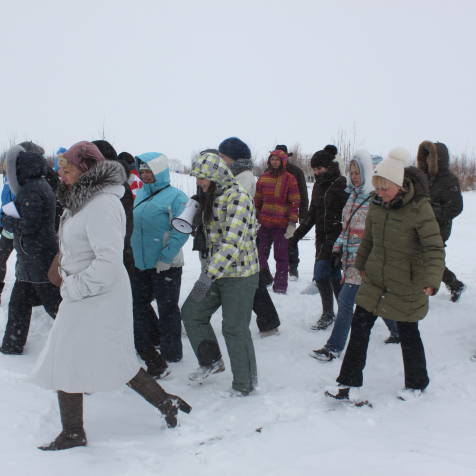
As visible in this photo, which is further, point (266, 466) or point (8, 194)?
point (8, 194)

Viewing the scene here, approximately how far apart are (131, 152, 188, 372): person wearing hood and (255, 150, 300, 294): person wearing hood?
87.8 inches

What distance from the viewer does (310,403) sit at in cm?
390

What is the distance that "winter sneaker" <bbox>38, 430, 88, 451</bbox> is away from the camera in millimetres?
2992

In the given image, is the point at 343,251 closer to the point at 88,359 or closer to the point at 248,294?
the point at 248,294

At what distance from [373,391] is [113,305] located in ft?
7.68

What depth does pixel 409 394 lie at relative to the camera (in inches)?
154

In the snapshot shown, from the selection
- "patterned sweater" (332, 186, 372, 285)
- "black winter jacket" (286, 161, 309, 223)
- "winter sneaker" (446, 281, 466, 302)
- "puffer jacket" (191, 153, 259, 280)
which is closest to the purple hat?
"puffer jacket" (191, 153, 259, 280)

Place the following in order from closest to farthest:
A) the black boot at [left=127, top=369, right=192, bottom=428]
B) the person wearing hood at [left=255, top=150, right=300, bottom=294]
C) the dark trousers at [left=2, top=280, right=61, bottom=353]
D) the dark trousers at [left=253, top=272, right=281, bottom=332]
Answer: the black boot at [left=127, top=369, right=192, bottom=428] < the dark trousers at [left=2, top=280, right=61, bottom=353] < the dark trousers at [left=253, top=272, right=281, bottom=332] < the person wearing hood at [left=255, top=150, right=300, bottom=294]

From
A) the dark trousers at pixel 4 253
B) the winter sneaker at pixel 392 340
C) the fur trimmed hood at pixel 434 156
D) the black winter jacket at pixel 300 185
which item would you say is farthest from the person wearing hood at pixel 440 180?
the dark trousers at pixel 4 253

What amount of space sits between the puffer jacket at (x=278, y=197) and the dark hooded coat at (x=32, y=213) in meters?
2.97

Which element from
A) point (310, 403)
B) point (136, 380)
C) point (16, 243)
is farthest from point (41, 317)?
point (310, 403)

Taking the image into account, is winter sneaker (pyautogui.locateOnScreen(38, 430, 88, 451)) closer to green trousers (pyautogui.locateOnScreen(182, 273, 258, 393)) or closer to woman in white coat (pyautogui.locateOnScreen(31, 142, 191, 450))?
woman in white coat (pyautogui.locateOnScreen(31, 142, 191, 450))

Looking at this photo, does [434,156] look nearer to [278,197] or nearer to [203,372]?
[278,197]

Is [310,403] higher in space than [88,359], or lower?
lower
